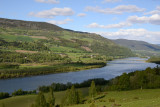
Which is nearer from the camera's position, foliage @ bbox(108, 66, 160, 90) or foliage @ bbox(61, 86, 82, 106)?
foliage @ bbox(61, 86, 82, 106)

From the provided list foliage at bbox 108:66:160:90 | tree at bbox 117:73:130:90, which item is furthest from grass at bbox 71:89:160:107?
foliage at bbox 108:66:160:90

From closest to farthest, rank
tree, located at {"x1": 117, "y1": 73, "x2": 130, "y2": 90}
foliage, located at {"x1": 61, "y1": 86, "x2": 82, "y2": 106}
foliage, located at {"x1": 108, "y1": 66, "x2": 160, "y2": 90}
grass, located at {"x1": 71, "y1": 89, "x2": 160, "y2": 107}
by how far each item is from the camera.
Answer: grass, located at {"x1": 71, "y1": 89, "x2": 160, "y2": 107} → foliage, located at {"x1": 61, "y1": 86, "x2": 82, "y2": 106} → tree, located at {"x1": 117, "y1": 73, "x2": 130, "y2": 90} → foliage, located at {"x1": 108, "y1": 66, "x2": 160, "y2": 90}

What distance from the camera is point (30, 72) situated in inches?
5320

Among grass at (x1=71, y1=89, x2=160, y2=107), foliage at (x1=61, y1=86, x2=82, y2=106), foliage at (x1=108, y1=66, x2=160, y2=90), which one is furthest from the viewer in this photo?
foliage at (x1=108, y1=66, x2=160, y2=90)

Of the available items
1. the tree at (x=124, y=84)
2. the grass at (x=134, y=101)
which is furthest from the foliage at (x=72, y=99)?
the tree at (x=124, y=84)

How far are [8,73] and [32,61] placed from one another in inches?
2255

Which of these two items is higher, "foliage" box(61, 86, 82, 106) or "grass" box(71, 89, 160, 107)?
"grass" box(71, 89, 160, 107)

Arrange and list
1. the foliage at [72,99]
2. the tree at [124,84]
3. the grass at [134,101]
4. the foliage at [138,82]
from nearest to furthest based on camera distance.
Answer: the grass at [134,101]
the foliage at [72,99]
the tree at [124,84]
the foliage at [138,82]

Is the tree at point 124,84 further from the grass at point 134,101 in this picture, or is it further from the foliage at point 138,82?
the grass at point 134,101

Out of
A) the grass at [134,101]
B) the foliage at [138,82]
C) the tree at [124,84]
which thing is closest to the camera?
the grass at [134,101]

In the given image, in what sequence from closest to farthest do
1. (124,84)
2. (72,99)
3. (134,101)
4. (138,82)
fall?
1. (134,101)
2. (72,99)
3. (124,84)
4. (138,82)

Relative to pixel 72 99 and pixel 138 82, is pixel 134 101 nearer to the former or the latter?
pixel 72 99

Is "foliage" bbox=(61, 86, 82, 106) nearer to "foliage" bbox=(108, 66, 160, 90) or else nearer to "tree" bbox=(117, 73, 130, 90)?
"tree" bbox=(117, 73, 130, 90)

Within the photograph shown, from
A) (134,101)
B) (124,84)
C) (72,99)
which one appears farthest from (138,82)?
(134,101)
